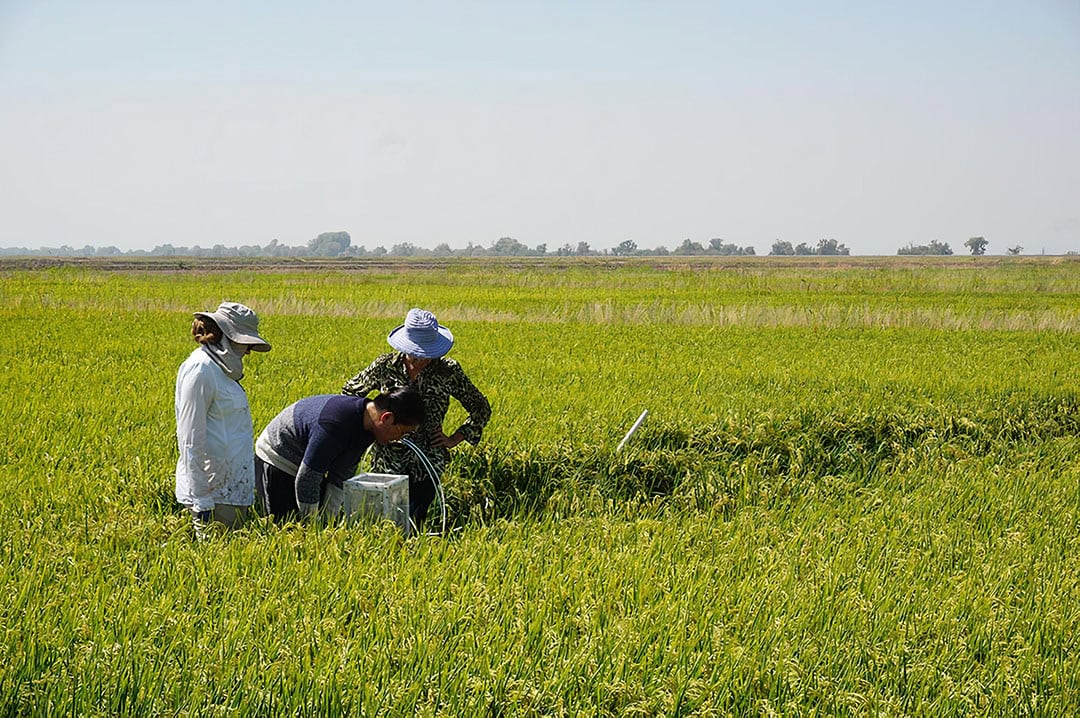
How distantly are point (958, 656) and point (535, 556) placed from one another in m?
1.76

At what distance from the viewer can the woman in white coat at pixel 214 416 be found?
438cm

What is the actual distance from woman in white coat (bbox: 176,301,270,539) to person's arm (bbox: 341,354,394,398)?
859 mm

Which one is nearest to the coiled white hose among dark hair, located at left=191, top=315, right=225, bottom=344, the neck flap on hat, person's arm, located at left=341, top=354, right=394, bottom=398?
person's arm, located at left=341, top=354, right=394, bottom=398

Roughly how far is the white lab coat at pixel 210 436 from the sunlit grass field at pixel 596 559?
19cm

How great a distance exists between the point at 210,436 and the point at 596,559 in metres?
1.85

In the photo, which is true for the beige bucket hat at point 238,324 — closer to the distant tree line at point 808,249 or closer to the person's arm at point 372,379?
the person's arm at point 372,379

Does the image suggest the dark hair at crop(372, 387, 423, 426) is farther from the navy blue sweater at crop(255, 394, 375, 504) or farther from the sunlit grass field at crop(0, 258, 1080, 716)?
the sunlit grass field at crop(0, 258, 1080, 716)

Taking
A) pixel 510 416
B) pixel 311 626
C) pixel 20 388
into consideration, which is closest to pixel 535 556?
pixel 311 626

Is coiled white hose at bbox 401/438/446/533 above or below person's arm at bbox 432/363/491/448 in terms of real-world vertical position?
below

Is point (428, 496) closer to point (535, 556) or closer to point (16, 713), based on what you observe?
point (535, 556)

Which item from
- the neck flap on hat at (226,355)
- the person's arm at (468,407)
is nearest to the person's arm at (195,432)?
the neck flap on hat at (226,355)

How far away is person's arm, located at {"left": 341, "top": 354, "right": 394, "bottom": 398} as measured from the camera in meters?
5.39

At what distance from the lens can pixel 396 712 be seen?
2924 millimetres

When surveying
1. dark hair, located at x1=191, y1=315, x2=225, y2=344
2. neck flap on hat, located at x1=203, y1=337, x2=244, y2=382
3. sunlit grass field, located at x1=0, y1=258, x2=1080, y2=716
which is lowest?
sunlit grass field, located at x1=0, y1=258, x2=1080, y2=716
